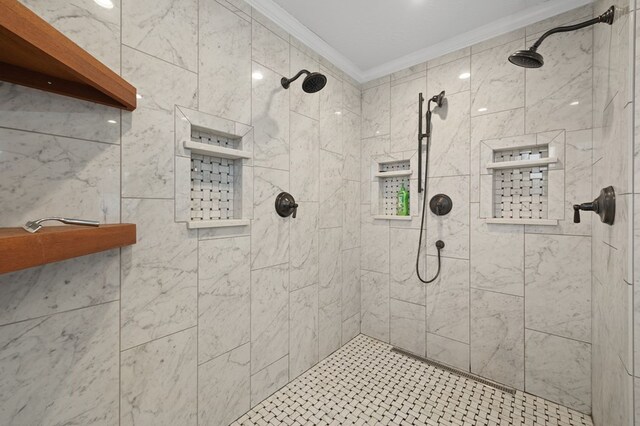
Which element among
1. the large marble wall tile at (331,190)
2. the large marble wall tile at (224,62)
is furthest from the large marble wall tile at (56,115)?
the large marble wall tile at (331,190)

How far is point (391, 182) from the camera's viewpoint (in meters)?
2.41

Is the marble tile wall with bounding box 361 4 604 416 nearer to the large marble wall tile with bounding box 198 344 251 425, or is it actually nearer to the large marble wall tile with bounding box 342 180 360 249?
the large marble wall tile with bounding box 342 180 360 249

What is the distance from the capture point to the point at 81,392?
969mm

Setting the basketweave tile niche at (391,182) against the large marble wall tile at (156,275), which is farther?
the basketweave tile niche at (391,182)

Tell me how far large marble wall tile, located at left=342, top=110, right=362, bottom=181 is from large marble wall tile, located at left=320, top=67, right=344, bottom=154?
0.21 ft

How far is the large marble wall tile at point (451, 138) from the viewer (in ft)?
6.27

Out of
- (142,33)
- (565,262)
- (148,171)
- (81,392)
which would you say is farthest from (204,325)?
(565,262)

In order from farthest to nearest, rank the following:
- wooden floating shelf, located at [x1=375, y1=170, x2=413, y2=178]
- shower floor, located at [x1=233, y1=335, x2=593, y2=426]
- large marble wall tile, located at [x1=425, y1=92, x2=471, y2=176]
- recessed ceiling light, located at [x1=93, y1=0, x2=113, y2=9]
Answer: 1. wooden floating shelf, located at [x1=375, y1=170, x2=413, y2=178]
2. large marble wall tile, located at [x1=425, y1=92, x2=471, y2=176]
3. shower floor, located at [x1=233, y1=335, x2=593, y2=426]
4. recessed ceiling light, located at [x1=93, y1=0, x2=113, y2=9]

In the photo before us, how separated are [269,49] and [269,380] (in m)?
2.09

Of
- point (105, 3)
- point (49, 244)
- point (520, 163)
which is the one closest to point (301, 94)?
point (105, 3)

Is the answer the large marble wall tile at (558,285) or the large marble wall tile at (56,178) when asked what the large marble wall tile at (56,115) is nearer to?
the large marble wall tile at (56,178)

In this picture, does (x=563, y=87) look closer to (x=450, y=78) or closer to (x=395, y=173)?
(x=450, y=78)

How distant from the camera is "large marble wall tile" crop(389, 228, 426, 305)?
84.4 inches

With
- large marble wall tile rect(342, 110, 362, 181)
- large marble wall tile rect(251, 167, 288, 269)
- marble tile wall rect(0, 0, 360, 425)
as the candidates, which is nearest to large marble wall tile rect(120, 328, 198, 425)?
marble tile wall rect(0, 0, 360, 425)
